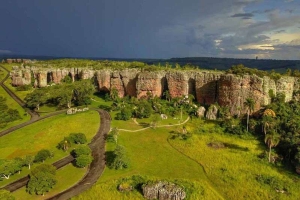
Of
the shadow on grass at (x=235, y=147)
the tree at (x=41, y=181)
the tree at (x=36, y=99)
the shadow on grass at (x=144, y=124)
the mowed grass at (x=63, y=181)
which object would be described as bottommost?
the mowed grass at (x=63, y=181)

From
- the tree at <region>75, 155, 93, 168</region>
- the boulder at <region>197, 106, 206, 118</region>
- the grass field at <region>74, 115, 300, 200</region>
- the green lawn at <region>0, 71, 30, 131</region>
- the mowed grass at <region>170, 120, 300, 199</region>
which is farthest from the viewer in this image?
the boulder at <region>197, 106, 206, 118</region>

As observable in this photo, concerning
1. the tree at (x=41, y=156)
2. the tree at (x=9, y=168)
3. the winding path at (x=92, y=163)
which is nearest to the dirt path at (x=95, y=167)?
the winding path at (x=92, y=163)

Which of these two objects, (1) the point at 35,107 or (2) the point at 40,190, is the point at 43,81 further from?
(2) the point at 40,190

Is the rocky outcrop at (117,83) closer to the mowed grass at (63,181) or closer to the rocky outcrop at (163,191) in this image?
the mowed grass at (63,181)

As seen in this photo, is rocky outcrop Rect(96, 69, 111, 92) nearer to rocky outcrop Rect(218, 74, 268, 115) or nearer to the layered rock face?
the layered rock face

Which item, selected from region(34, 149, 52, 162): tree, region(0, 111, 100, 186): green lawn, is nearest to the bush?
region(0, 111, 100, 186): green lawn

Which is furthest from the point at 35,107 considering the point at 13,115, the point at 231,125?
the point at 231,125

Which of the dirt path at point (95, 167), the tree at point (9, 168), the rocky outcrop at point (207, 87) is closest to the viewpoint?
the dirt path at point (95, 167)
